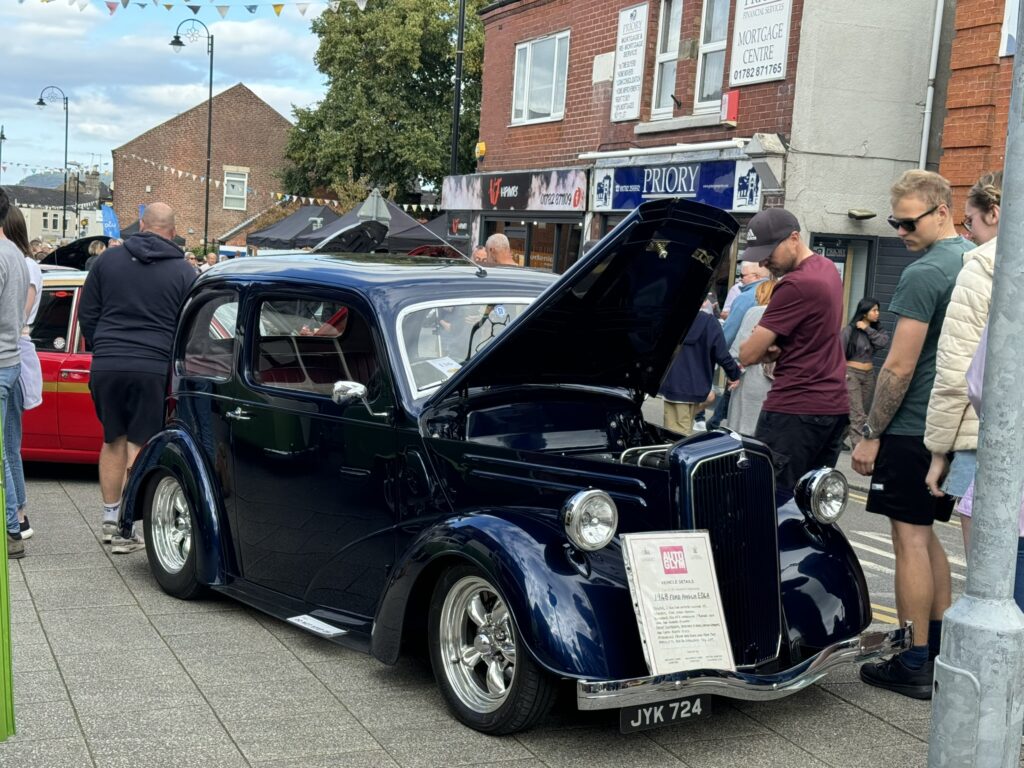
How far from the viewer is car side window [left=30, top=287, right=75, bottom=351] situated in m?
9.40

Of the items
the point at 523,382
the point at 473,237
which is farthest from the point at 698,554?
the point at 473,237

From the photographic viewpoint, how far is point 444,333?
17.3ft

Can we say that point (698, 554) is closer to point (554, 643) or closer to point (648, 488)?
point (648, 488)

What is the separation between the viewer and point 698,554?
4172 millimetres

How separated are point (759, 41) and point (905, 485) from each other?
480 inches

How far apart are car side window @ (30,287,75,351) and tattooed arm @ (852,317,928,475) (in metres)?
6.70

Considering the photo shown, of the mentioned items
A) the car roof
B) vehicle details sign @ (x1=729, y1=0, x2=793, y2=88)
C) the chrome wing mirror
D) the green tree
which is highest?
the green tree

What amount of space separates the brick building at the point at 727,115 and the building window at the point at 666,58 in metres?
0.02

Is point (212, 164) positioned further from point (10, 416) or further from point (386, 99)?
point (10, 416)

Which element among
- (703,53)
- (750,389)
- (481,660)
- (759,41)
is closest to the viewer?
(481,660)

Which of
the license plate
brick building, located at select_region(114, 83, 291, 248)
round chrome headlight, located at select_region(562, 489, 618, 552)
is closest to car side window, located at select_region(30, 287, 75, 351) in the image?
round chrome headlight, located at select_region(562, 489, 618, 552)

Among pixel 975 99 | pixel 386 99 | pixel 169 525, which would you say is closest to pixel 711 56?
pixel 975 99

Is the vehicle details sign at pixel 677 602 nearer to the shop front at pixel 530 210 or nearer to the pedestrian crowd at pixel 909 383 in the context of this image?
the pedestrian crowd at pixel 909 383

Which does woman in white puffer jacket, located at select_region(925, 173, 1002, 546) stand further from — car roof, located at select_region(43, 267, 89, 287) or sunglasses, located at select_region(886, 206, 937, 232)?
car roof, located at select_region(43, 267, 89, 287)
